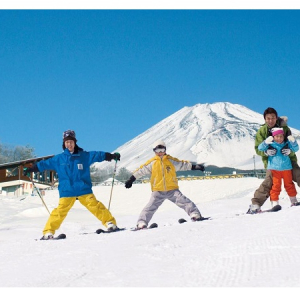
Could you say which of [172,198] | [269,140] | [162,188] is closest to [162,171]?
[162,188]

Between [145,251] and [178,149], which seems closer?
[145,251]

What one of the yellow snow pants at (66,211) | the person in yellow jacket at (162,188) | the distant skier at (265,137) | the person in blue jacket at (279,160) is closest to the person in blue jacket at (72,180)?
the yellow snow pants at (66,211)

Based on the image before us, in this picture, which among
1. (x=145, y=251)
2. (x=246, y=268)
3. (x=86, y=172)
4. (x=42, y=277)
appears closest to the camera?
(x=246, y=268)

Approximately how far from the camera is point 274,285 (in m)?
3.04

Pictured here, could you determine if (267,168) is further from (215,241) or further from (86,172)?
(215,241)

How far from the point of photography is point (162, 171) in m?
7.16

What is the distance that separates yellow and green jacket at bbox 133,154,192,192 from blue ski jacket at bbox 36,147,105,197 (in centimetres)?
71

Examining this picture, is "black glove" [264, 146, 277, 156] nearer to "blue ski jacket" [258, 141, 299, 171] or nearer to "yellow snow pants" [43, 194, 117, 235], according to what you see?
"blue ski jacket" [258, 141, 299, 171]

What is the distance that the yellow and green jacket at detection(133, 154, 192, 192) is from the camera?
23.5 ft

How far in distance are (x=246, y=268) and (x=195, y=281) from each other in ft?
1.32

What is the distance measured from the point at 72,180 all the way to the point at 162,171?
1217mm

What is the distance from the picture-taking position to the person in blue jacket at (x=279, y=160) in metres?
7.17

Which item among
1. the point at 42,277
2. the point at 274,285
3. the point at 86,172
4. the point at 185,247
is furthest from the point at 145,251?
the point at 86,172

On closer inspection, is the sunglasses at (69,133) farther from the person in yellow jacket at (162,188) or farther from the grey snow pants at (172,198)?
the grey snow pants at (172,198)
